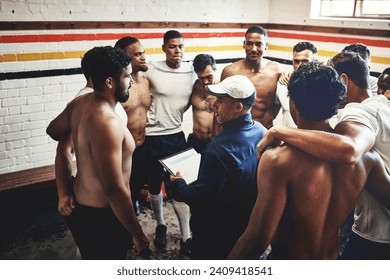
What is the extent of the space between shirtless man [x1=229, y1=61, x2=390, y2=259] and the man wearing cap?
30 cm

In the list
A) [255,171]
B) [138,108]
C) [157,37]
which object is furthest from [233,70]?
[255,171]

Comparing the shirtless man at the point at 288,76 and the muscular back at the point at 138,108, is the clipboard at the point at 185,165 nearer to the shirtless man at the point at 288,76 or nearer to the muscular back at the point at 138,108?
the muscular back at the point at 138,108

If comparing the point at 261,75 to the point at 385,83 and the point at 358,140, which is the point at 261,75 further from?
the point at 358,140

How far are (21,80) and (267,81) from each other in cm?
243

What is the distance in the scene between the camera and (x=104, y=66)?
1.86m

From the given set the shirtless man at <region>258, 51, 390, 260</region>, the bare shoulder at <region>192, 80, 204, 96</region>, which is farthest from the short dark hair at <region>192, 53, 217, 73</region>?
the shirtless man at <region>258, 51, 390, 260</region>

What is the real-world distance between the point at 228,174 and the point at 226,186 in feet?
0.26

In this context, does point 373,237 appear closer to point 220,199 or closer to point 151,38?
point 220,199

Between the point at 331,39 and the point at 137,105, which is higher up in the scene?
the point at 331,39

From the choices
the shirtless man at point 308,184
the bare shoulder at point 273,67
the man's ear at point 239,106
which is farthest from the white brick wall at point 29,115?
the shirtless man at point 308,184

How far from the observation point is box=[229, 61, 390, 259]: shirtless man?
1.47 m
